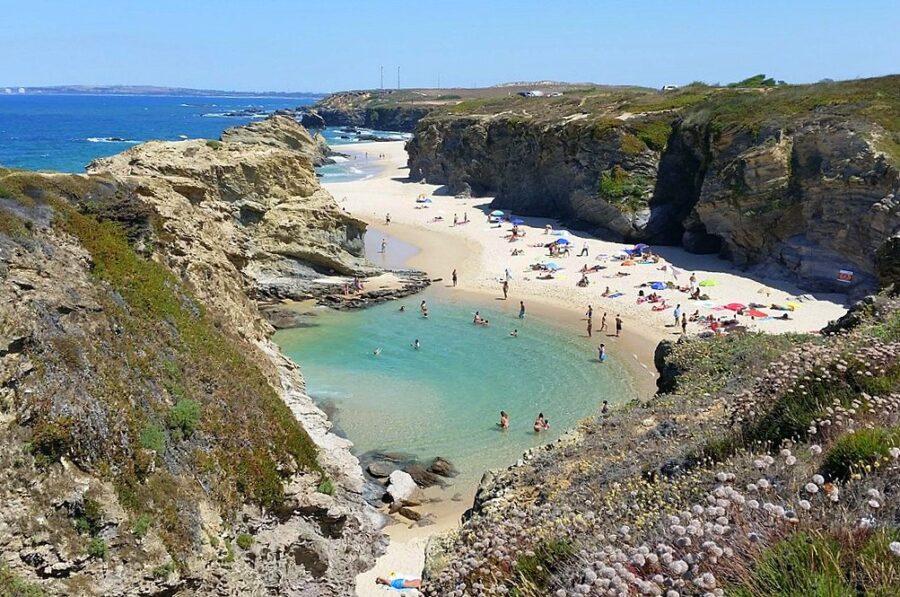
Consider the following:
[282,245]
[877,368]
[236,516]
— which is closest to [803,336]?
[877,368]

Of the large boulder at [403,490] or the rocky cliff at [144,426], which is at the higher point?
the rocky cliff at [144,426]

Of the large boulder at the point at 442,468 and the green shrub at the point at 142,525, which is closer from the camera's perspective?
the green shrub at the point at 142,525

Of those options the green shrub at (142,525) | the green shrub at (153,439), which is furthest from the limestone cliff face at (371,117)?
the green shrub at (142,525)

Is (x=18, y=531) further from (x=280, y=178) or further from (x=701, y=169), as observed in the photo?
(x=701, y=169)

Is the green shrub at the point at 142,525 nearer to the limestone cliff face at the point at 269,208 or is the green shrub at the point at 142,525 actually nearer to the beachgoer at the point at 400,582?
the beachgoer at the point at 400,582

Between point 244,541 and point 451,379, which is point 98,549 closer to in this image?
point 244,541
